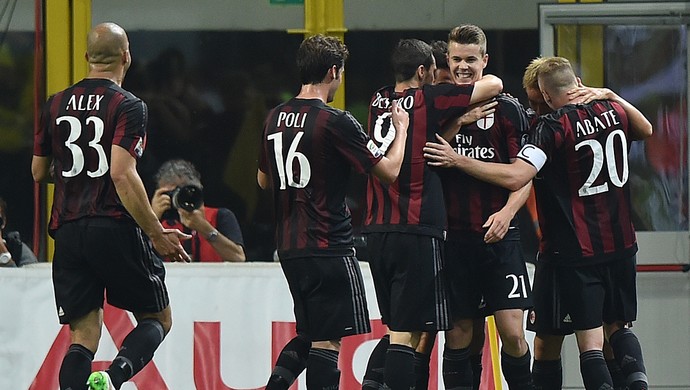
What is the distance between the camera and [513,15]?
9.73 m

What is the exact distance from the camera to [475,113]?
698cm

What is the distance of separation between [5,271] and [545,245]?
3.30 metres

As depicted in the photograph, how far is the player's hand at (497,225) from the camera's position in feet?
23.0

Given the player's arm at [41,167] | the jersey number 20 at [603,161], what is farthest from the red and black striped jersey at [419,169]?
the player's arm at [41,167]

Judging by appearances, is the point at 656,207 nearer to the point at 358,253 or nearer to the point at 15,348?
the point at 358,253

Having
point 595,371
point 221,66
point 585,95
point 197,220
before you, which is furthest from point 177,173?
point 595,371

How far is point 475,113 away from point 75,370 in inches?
93.1

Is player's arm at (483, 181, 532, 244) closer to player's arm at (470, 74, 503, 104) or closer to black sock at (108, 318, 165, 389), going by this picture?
player's arm at (470, 74, 503, 104)

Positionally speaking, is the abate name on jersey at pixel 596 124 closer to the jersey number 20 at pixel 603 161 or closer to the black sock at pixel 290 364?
the jersey number 20 at pixel 603 161

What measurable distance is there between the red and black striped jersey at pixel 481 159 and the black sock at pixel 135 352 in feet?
5.28

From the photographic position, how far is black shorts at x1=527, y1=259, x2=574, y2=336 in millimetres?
7242

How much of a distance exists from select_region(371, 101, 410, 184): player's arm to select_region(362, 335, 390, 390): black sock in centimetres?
111

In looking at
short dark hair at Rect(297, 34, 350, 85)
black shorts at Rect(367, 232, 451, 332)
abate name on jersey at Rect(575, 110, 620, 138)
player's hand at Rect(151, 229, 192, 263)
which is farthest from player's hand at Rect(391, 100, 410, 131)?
player's hand at Rect(151, 229, 192, 263)

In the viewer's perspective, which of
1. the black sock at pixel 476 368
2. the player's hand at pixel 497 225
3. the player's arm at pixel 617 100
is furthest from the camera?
the black sock at pixel 476 368
